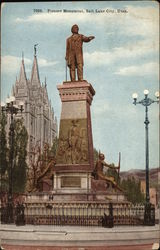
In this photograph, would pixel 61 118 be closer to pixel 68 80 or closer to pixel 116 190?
pixel 68 80

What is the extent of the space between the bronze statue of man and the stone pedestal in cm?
37

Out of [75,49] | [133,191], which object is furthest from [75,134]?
[75,49]

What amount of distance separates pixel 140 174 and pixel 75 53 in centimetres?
424

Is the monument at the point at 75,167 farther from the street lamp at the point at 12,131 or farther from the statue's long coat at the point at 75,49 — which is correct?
the street lamp at the point at 12,131

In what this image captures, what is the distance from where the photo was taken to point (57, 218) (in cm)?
1217

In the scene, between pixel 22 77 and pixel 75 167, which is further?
pixel 75 167

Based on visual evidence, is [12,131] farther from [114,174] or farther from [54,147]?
[114,174]

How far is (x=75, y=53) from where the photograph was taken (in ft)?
45.6

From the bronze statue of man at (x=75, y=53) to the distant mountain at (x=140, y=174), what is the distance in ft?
10.8

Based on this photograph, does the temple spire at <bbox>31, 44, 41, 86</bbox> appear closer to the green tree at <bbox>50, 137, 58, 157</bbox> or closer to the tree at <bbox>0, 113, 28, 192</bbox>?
the tree at <bbox>0, 113, 28, 192</bbox>

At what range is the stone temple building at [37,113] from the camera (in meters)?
14.2

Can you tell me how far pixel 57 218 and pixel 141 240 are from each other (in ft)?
8.19

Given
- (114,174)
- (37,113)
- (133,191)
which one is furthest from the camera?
(37,113)

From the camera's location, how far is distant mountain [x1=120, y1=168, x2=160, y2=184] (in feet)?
40.0
